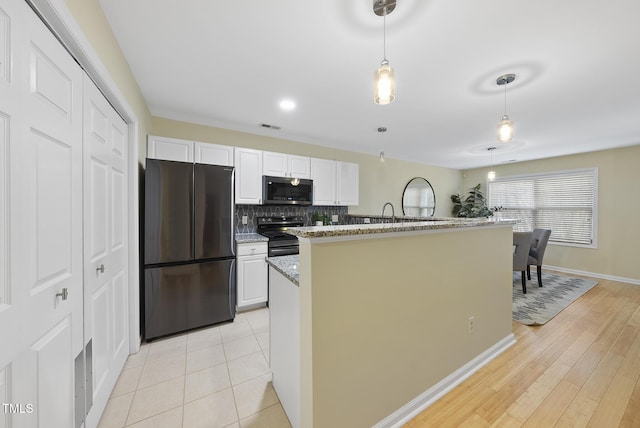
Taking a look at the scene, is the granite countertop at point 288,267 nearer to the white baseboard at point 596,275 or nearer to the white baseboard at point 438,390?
the white baseboard at point 438,390

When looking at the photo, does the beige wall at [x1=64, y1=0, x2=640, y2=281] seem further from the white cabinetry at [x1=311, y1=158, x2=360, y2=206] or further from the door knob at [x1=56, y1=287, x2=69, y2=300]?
the door knob at [x1=56, y1=287, x2=69, y2=300]

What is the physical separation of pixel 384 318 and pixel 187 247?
83.1 inches

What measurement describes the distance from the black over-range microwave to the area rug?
3185 mm

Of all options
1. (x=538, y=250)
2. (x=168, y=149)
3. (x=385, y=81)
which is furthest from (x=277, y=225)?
(x=538, y=250)

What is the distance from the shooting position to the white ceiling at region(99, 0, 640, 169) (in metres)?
1.45

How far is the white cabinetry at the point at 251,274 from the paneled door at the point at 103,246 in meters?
Answer: 1.16

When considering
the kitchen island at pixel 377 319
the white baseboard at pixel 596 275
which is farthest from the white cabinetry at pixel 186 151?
the white baseboard at pixel 596 275

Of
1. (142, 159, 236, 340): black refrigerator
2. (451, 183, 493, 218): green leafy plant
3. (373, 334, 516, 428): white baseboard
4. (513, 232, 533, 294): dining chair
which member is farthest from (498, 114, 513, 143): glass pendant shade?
(451, 183, 493, 218): green leafy plant

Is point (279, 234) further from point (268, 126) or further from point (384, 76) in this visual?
point (384, 76)

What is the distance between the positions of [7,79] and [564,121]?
5012 mm

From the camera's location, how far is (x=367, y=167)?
4.99m

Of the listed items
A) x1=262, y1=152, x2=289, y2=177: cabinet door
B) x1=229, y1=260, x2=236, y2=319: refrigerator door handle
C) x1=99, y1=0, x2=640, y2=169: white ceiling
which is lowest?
x1=229, y1=260, x2=236, y2=319: refrigerator door handle

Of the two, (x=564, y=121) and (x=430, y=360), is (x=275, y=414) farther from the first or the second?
(x=564, y=121)

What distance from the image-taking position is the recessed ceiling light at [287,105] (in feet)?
8.71
